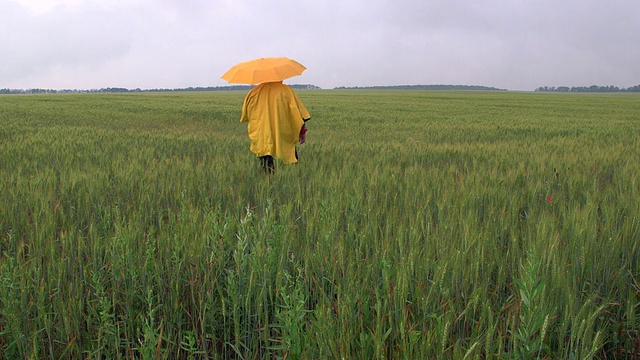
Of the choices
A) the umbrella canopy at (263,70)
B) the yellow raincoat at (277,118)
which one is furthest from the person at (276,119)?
the umbrella canopy at (263,70)

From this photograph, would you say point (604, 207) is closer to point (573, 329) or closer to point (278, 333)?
point (573, 329)

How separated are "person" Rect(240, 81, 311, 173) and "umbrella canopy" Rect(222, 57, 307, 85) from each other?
0.33 meters

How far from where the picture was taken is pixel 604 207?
106 inches

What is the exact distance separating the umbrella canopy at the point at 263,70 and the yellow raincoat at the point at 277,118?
330 mm

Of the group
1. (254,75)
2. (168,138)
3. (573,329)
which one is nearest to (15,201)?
(254,75)

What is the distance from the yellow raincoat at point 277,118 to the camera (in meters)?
4.91

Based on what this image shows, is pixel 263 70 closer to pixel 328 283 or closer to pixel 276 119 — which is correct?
pixel 276 119

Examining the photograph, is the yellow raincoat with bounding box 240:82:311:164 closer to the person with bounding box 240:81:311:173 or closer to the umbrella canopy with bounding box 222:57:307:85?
the person with bounding box 240:81:311:173

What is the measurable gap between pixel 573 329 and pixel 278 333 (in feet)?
3.54

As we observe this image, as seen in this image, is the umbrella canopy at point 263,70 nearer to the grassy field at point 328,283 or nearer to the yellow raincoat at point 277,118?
the yellow raincoat at point 277,118

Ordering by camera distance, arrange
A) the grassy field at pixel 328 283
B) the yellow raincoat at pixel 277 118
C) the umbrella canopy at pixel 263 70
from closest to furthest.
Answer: the grassy field at pixel 328 283
the umbrella canopy at pixel 263 70
the yellow raincoat at pixel 277 118

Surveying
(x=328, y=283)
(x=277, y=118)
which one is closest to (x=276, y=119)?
(x=277, y=118)

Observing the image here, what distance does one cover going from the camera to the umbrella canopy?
441 centimetres

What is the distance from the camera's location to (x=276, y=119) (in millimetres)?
4906
